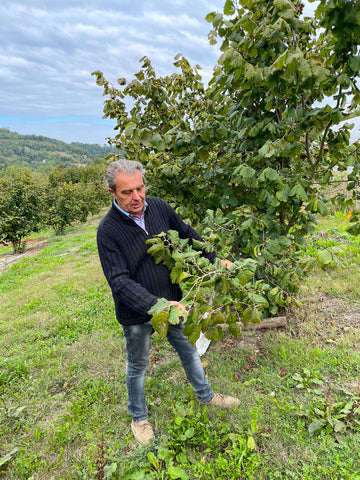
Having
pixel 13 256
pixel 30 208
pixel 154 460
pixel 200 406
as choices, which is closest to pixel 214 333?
pixel 154 460

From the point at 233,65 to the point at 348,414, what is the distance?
282cm

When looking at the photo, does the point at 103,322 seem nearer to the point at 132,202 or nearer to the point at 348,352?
the point at 132,202

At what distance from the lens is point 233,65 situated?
6.32 feet

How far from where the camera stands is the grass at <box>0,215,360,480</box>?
2.09 m

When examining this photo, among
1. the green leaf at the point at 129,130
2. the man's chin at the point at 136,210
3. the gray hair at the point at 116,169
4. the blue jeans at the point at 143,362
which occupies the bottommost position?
the blue jeans at the point at 143,362

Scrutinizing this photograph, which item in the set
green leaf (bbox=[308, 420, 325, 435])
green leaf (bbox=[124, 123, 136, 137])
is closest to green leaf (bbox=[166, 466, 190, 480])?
green leaf (bbox=[308, 420, 325, 435])

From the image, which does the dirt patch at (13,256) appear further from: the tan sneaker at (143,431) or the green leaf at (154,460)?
the green leaf at (154,460)

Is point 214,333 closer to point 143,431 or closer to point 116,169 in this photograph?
point 116,169

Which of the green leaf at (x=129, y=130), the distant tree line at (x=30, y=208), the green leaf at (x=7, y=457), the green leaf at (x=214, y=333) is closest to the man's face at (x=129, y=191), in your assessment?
the green leaf at (x=129, y=130)

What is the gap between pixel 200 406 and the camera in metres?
2.61

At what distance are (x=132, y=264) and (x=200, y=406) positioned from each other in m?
1.57

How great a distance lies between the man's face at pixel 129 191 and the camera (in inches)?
77.6

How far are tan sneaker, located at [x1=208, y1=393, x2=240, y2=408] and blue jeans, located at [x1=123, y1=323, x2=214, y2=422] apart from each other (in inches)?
1.7

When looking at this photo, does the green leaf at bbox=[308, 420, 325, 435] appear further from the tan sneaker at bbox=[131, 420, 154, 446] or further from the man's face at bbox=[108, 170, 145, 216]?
the man's face at bbox=[108, 170, 145, 216]
